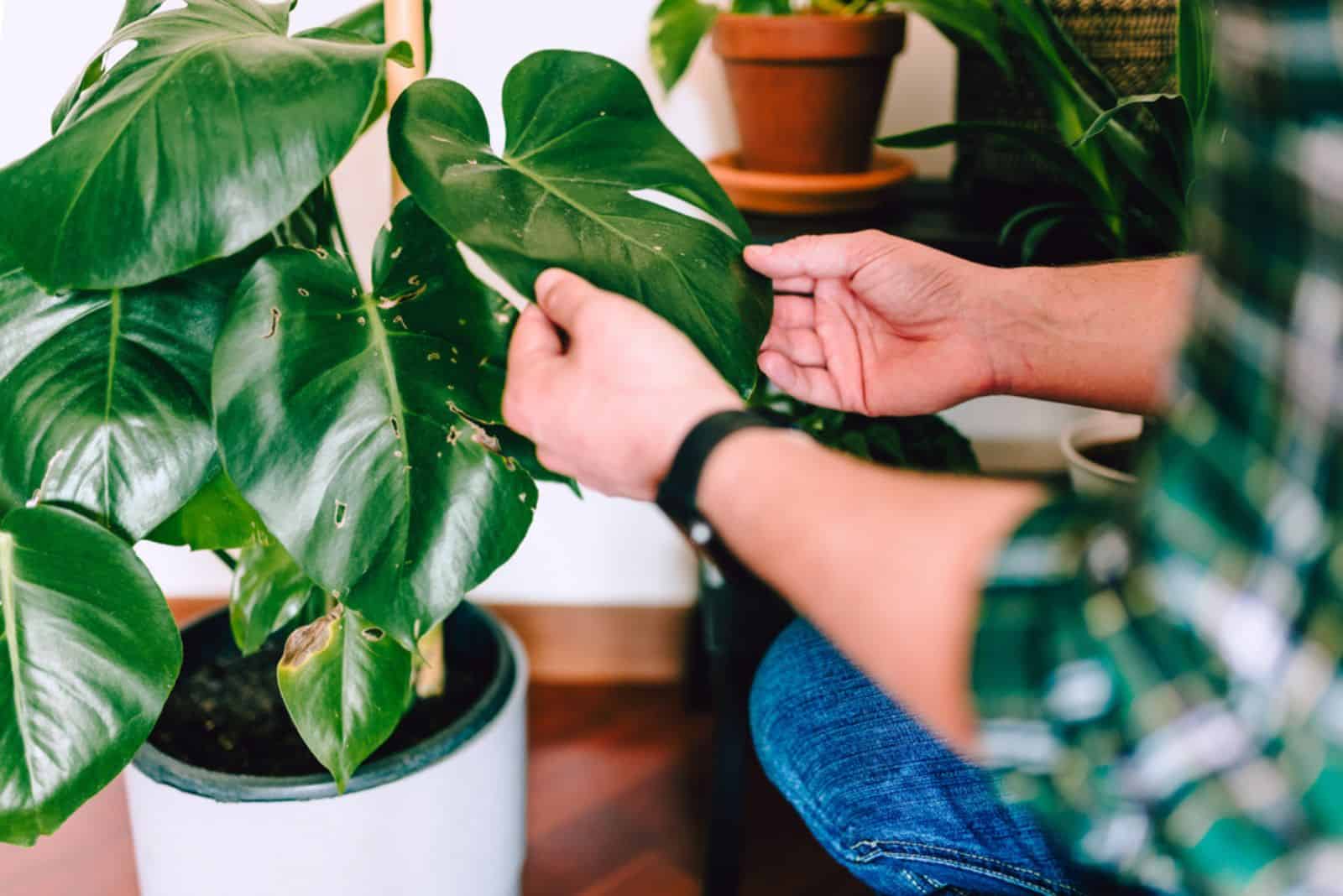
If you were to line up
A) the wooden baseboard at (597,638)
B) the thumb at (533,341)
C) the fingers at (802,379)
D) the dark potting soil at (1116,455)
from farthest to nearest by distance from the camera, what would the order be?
the wooden baseboard at (597,638) → the dark potting soil at (1116,455) → the fingers at (802,379) → the thumb at (533,341)

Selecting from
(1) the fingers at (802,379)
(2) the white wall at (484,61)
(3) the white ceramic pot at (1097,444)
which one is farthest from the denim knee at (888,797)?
(2) the white wall at (484,61)

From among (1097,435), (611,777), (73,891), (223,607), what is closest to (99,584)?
(223,607)

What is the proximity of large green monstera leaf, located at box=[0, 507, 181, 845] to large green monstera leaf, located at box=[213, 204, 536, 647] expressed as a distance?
0.48 ft

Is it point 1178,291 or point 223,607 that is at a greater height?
point 1178,291

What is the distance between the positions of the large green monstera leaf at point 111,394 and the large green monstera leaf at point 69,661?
0.03m

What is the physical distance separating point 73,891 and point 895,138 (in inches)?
44.3

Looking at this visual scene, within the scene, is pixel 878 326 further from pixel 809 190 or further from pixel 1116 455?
pixel 1116 455

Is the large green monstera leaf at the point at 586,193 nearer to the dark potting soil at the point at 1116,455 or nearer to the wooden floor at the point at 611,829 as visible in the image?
the dark potting soil at the point at 1116,455

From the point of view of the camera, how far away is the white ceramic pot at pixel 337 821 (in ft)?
2.63

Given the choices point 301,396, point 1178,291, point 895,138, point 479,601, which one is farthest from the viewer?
point 479,601

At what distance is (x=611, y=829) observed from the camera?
1242 mm

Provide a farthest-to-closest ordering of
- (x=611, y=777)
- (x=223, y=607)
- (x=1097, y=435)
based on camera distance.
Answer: (x=611, y=777), (x=1097, y=435), (x=223, y=607)

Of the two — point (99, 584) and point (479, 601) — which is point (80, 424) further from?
point (479, 601)

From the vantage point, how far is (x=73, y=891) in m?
1.14
